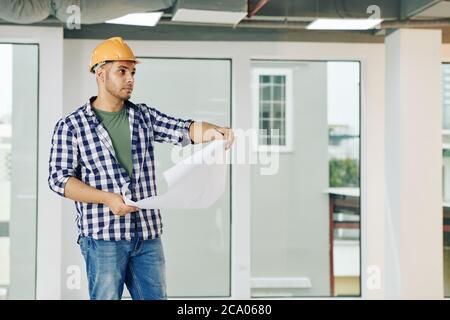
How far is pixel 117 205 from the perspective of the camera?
3.21 metres

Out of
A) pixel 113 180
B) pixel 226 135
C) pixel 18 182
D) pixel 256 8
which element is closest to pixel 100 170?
pixel 113 180

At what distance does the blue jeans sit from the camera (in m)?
3.38

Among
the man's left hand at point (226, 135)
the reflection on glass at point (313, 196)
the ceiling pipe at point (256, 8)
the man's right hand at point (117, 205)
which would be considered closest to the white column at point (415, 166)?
the reflection on glass at point (313, 196)

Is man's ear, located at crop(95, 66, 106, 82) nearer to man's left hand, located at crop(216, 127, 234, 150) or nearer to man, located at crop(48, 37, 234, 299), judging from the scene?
man, located at crop(48, 37, 234, 299)

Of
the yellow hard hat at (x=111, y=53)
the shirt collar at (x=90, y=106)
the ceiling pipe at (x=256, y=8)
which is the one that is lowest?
the shirt collar at (x=90, y=106)

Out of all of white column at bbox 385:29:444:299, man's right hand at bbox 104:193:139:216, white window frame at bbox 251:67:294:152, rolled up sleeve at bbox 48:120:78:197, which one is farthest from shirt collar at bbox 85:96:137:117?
white column at bbox 385:29:444:299

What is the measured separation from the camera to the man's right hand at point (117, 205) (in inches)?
126

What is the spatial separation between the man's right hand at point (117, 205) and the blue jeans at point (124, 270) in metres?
0.20

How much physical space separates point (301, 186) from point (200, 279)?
714 mm

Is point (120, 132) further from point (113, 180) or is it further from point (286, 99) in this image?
point (286, 99)

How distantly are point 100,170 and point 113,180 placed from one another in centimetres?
6

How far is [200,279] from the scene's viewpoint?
4672mm

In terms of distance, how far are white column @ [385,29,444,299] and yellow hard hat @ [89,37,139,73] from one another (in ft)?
4.59

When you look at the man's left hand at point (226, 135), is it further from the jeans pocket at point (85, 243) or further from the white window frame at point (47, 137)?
the white window frame at point (47, 137)
